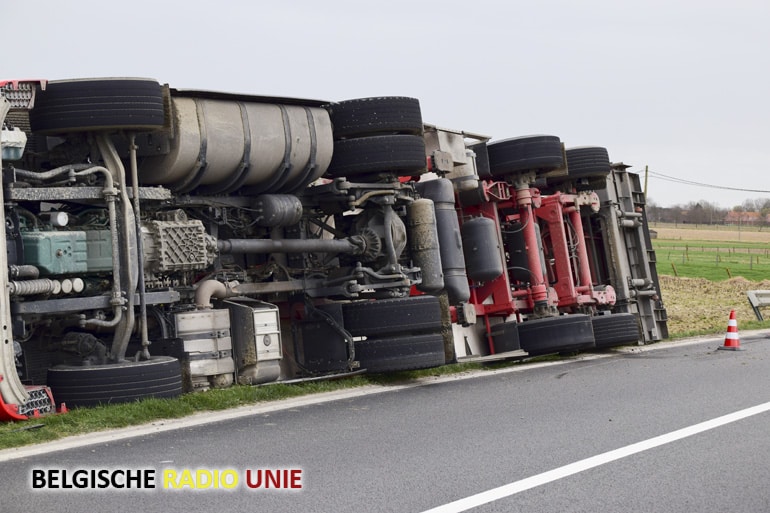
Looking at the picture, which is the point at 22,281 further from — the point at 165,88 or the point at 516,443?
the point at 516,443

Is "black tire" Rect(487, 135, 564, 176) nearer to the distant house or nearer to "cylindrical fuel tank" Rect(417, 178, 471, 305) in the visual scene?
"cylindrical fuel tank" Rect(417, 178, 471, 305)

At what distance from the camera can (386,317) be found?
11258 millimetres

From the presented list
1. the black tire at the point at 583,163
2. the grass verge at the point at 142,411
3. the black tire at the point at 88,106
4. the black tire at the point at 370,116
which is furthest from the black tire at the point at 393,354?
the black tire at the point at 583,163

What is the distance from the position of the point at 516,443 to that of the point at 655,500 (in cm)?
169

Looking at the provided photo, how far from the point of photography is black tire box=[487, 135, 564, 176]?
14500mm

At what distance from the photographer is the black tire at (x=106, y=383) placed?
855 cm

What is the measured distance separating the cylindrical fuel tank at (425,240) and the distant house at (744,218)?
3517 inches

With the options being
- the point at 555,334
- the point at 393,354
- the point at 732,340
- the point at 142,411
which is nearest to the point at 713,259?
the point at 732,340

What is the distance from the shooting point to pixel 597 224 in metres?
17.1

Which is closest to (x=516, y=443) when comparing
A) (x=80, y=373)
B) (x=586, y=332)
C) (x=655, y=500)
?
(x=655, y=500)

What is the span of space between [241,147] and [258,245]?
3.64 feet

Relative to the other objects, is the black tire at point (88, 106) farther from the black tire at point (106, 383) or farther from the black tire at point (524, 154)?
the black tire at point (524, 154)

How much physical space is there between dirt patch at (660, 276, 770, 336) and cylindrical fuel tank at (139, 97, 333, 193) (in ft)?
32.6

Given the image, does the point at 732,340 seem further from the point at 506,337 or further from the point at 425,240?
the point at 425,240
